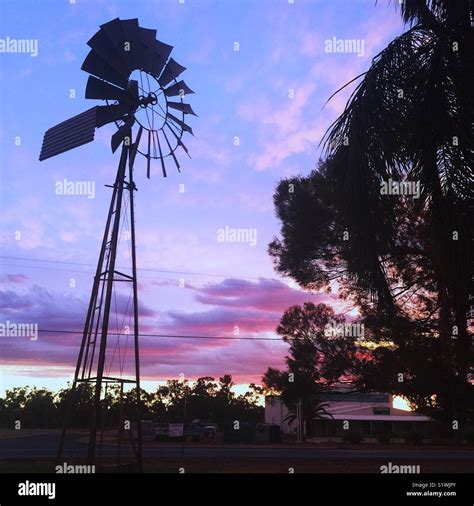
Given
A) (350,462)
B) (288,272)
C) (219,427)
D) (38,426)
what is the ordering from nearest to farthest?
(350,462)
(288,272)
(219,427)
(38,426)

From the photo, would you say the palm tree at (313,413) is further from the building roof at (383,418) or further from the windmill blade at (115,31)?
the windmill blade at (115,31)

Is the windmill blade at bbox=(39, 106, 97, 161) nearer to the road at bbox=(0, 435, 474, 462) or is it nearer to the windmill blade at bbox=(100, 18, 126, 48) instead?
the windmill blade at bbox=(100, 18, 126, 48)

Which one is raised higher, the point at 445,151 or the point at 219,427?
the point at 445,151

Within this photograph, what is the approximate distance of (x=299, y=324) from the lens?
32.4 m

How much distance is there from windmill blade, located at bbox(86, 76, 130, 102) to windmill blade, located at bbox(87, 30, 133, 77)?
37 cm

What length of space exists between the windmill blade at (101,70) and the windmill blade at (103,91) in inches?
4.2

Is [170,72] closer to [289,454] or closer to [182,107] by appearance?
[182,107]

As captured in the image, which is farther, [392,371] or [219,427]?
[219,427]

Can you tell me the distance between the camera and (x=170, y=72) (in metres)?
14.2

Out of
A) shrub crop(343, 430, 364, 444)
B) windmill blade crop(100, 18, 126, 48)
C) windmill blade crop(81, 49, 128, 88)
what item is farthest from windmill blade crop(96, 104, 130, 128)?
shrub crop(343, 430, 364, 444)

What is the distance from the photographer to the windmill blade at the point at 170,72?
46.6ft
